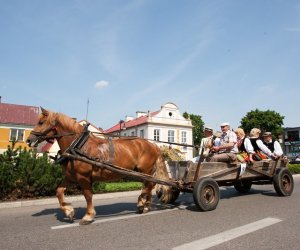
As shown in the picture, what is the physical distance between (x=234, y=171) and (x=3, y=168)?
6658 mm

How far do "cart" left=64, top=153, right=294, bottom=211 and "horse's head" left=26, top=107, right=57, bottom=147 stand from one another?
65 centimetres

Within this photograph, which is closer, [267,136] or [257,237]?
[257,237]

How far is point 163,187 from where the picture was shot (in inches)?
281

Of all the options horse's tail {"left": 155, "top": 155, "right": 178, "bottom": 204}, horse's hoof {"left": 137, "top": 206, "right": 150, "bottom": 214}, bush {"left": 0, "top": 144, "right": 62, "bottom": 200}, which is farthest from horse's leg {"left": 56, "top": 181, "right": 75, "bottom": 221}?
bush {"left": 0, "top": 144, "right": 62, "bottom": 200}

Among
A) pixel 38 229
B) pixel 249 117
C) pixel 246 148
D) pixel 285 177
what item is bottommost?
pixel 38 229

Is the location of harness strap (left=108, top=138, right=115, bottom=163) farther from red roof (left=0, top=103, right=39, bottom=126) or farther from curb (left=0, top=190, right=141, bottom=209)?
red roof (left=0, top=103, right=39, bottom=126)

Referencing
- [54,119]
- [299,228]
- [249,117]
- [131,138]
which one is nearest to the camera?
[299,228]

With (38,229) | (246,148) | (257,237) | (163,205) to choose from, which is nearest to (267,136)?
(246,148)

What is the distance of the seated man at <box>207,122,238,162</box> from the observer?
7.75m

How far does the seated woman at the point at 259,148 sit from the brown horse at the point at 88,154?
409cm

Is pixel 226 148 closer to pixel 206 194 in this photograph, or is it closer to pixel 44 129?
pixel 206 194

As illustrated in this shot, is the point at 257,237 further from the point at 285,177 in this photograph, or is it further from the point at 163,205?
the point at 285,177

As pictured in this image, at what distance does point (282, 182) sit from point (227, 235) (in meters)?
4.98

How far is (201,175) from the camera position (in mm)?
7016
